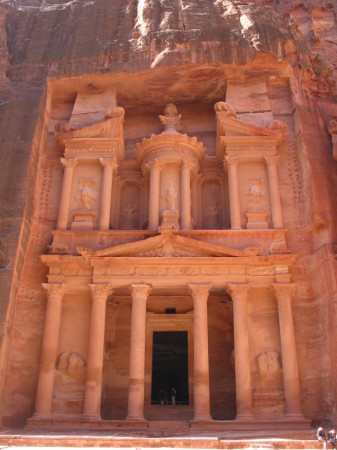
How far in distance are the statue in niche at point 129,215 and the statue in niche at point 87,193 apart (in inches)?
71.4

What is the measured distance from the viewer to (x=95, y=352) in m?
14.8

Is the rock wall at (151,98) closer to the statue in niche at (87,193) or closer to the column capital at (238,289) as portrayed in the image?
the statue in niche at (87,193)

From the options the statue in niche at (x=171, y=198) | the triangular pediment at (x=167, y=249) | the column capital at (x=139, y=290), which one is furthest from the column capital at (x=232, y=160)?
the column capital at (x=139, y=290)

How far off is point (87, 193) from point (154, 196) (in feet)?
8.07

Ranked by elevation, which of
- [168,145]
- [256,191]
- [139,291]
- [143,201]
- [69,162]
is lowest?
[139,291]

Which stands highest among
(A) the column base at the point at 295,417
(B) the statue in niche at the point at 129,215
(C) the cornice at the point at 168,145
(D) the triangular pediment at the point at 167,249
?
(C) the cornice at the point at 168,145

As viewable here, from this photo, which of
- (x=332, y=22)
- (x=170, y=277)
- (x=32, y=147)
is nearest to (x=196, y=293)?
(x=170, y=277)

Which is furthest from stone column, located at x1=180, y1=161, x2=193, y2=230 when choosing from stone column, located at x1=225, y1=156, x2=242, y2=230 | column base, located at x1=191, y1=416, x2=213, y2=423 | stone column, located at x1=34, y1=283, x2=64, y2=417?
column base, located at x1=191, y1=416, x2=213, y2=423

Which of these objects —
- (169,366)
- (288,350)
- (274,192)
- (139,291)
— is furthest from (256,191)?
(169,366)

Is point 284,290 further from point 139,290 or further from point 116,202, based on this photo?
point 116,202

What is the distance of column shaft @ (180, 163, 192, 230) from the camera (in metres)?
17.1

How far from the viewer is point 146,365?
16.6 metres

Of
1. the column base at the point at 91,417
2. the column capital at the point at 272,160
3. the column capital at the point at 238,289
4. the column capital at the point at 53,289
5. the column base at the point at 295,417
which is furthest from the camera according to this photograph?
the column capital at the point at 272,160

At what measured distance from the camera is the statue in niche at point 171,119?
63.6 ft
